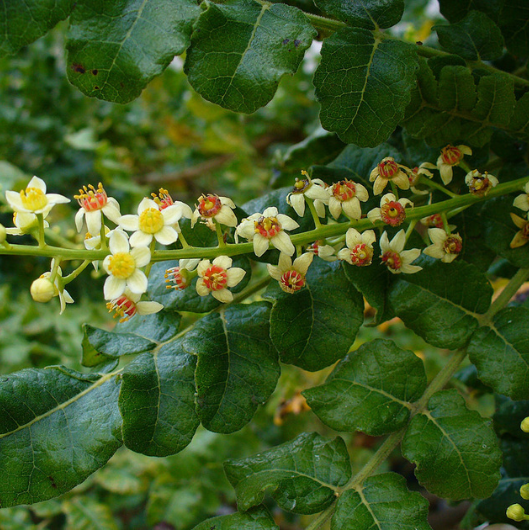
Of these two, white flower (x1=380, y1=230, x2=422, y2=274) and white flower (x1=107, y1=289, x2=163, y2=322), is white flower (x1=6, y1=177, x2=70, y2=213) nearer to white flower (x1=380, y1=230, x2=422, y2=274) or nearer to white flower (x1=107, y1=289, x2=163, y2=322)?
white flower (x1=107, y1=289, x2=163, y2=322)

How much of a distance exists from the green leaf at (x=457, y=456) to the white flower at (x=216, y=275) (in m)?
0.41

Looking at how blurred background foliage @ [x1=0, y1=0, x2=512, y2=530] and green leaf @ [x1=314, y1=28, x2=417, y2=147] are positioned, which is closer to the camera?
green leaf @ [x1=314, y1=28, x2=417, y2=147]

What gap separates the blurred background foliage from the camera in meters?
1.99

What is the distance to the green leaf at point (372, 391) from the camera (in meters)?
0.92

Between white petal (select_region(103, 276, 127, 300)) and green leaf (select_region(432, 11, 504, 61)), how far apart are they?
71cm

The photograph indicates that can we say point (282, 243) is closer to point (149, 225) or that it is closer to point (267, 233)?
point (267, 233)

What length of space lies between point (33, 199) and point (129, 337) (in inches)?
12.8

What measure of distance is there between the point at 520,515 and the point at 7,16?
1.10m

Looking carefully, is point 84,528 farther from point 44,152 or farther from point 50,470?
point 44,152

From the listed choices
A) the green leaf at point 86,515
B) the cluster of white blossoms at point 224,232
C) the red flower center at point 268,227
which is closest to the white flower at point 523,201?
the cluster of white blossoms at point 224,232

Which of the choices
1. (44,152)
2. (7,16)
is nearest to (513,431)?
(7,16)

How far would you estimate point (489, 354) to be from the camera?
94 cm

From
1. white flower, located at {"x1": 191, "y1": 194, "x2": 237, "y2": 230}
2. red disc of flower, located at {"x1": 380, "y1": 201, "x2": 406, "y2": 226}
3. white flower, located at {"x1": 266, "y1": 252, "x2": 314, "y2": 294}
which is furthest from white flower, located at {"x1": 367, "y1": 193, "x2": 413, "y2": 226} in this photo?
white flower, located at {"x1": 191, "y1": 194, "x2": 237, "y2": 230}

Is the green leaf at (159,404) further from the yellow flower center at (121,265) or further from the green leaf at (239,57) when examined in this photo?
the green leaf at (239,57)
